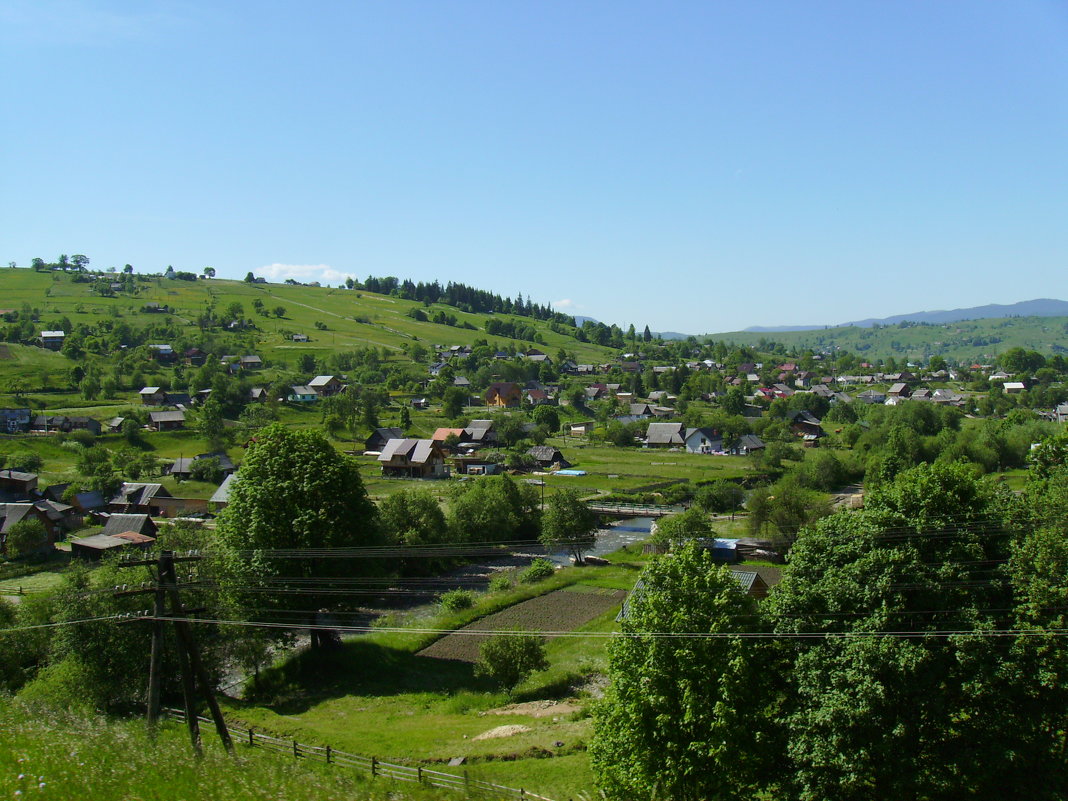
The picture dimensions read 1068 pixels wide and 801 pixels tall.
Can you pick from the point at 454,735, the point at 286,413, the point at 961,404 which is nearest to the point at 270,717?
the point at 454,735

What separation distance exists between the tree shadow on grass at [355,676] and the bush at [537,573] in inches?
452

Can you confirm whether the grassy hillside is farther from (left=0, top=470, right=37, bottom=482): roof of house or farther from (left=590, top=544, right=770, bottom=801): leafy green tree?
(left=590, top=544, right=770, bottom=801): leafy green tree

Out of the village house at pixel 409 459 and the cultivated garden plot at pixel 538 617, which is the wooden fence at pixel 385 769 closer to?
the cultivated garden plot at pixel 538 617

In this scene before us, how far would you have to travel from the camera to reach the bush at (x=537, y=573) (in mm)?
39281

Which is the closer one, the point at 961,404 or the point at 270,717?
the point at 270,717

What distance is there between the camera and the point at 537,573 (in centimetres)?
3962

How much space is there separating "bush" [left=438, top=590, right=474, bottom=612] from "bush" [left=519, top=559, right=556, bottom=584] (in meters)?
5.23

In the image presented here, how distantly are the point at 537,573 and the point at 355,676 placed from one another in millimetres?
14664

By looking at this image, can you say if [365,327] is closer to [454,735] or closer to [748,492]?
[748,492]

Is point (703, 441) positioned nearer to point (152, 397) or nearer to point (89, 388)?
point (152, 397)

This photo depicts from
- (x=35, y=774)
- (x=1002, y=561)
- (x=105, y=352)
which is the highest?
(x=105, y=352)

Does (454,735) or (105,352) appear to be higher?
(105,352)

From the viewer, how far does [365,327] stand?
163375mm

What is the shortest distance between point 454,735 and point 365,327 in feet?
489
